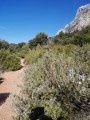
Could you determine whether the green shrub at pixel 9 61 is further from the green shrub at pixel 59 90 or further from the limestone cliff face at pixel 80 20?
the limestone cliff face at pixel 80 20

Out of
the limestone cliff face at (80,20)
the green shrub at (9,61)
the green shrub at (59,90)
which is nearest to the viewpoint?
the green shrub at (59,90)

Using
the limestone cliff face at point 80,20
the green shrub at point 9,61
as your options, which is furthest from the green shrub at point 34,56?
the limestone cliff face at point 80,20

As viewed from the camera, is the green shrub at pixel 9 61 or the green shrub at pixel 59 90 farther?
the green shrub at pixel 9 61

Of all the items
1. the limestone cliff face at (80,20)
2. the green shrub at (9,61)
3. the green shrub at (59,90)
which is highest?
the limestone cliff face at (80,20)

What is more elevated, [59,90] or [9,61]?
[9,61]

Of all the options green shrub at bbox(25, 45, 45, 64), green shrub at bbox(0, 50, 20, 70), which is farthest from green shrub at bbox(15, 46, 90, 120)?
green shrub at bbox(0, 50, 20, 70)

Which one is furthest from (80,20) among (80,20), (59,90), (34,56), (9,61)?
(59,90)

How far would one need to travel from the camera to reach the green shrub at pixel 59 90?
472cm

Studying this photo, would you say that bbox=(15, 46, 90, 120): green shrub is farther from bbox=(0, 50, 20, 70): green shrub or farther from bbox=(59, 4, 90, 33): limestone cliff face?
bbox=(59, 4, 90, 33): limestone cliff face

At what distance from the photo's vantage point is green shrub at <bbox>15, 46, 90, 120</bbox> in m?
4.72

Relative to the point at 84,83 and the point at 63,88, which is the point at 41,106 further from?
the point at 84,83

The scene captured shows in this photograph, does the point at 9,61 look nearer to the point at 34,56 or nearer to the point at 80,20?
the point at 34,56

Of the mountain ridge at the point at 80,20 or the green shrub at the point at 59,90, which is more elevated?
the mountain ridge at the point at 80,20

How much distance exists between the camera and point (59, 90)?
511cm
